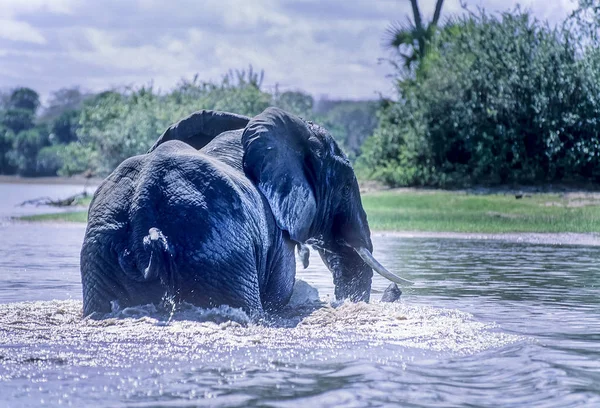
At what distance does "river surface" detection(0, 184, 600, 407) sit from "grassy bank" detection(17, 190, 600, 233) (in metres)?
11.3

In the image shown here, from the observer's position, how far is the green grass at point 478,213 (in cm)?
2206

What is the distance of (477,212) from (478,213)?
0.25 metres

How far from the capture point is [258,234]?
7922mm

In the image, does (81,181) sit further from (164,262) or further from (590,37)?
(164,262)

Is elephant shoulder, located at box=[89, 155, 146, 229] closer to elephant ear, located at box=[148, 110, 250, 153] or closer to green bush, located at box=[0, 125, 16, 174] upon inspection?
elephant ear, located at box=[148, 110, 250, 153]

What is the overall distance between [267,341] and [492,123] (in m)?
25.7

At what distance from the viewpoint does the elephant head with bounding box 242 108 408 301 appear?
27.4ft

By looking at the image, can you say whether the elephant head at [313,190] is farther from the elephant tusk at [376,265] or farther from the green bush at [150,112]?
the green bush at [150,112]

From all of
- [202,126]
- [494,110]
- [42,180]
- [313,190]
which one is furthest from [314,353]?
[42,180]

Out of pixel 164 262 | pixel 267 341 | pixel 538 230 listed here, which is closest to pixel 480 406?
pixel 267 341

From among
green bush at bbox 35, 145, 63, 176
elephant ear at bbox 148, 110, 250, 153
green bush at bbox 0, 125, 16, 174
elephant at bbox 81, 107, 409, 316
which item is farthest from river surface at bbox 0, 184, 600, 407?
green bush at bbox 0, 125, 16, 174

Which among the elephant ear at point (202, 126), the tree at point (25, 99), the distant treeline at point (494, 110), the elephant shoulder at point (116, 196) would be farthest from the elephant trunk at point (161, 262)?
the tree at point (25, 99)

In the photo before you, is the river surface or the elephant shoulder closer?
the river surface

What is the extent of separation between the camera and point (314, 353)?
22.6 ft
